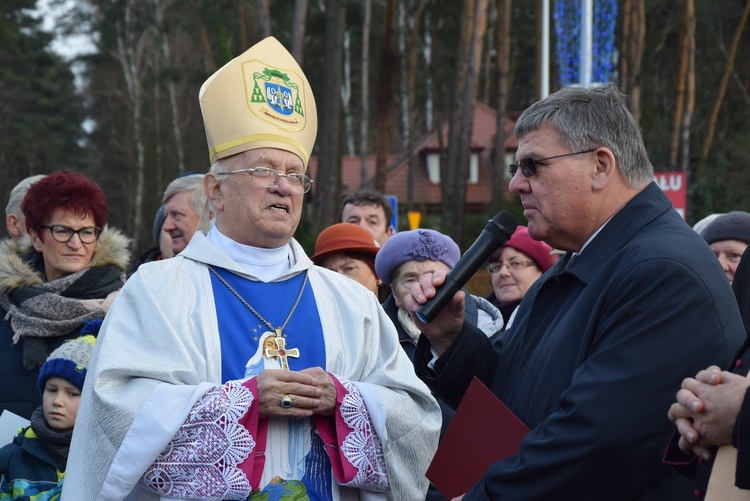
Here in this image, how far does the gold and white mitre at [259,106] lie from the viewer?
3.81 meters

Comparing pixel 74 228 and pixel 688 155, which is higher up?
pixel 74 228

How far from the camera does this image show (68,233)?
5.12 m

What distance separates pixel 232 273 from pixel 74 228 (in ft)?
5.61

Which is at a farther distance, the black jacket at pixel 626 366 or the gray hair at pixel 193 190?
the gray hair at pixel 193 190

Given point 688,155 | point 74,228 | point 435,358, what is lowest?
point 688,155

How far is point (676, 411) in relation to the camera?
262cm

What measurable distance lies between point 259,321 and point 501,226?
0.94 metres

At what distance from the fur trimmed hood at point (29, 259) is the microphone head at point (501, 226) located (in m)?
2.48

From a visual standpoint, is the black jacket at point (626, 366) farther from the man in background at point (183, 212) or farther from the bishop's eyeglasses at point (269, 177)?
the man in background at point (183, 212)

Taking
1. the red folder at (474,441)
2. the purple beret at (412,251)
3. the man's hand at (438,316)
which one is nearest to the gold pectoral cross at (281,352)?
the man's hand at (438,316)

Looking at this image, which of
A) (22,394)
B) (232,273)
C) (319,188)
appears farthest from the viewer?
(319,188)

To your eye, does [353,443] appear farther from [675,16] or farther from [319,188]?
[675,16]

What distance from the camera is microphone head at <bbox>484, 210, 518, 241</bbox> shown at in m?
3.43

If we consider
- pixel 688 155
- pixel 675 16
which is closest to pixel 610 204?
pixel 688 155
